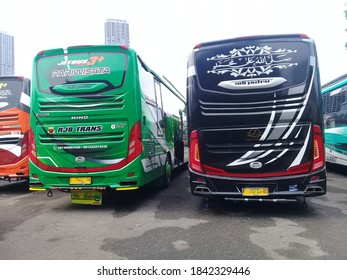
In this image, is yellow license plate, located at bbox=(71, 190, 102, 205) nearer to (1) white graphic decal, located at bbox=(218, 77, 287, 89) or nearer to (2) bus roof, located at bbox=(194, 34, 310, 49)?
(1) white graphic decal, located at bbox=(218, 77, 287, 89)

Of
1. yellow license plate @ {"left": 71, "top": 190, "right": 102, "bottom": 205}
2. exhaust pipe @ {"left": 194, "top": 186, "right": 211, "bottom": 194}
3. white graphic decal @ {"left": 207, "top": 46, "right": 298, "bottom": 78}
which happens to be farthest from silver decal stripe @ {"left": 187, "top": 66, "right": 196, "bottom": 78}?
yellow license plate @ {"left": 71, "top": 190, "right": 102, "bottom": 205}

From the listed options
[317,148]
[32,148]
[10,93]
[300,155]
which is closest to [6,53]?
[10,93]

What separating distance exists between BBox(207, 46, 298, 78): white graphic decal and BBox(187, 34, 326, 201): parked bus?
0.02 meters

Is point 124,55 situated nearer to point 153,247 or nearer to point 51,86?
point 51,86

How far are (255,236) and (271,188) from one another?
48.4 inches

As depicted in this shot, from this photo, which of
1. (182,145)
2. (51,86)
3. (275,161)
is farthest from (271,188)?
(182,145)

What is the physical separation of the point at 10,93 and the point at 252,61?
7049 millimetres

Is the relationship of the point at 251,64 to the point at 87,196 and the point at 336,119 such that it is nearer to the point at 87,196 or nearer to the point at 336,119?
the point at 87,196

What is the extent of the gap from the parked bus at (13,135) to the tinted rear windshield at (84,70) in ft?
9.89

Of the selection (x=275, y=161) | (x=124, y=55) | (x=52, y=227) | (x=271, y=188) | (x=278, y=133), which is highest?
(x=124, y=55)

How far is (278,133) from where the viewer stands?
19.0 ft

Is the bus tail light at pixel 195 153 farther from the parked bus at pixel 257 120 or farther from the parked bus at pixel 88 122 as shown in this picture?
the parked bus at pixel 88 122

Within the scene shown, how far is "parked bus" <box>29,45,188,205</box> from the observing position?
256 inches

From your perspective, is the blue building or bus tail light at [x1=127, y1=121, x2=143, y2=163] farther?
the blue building
